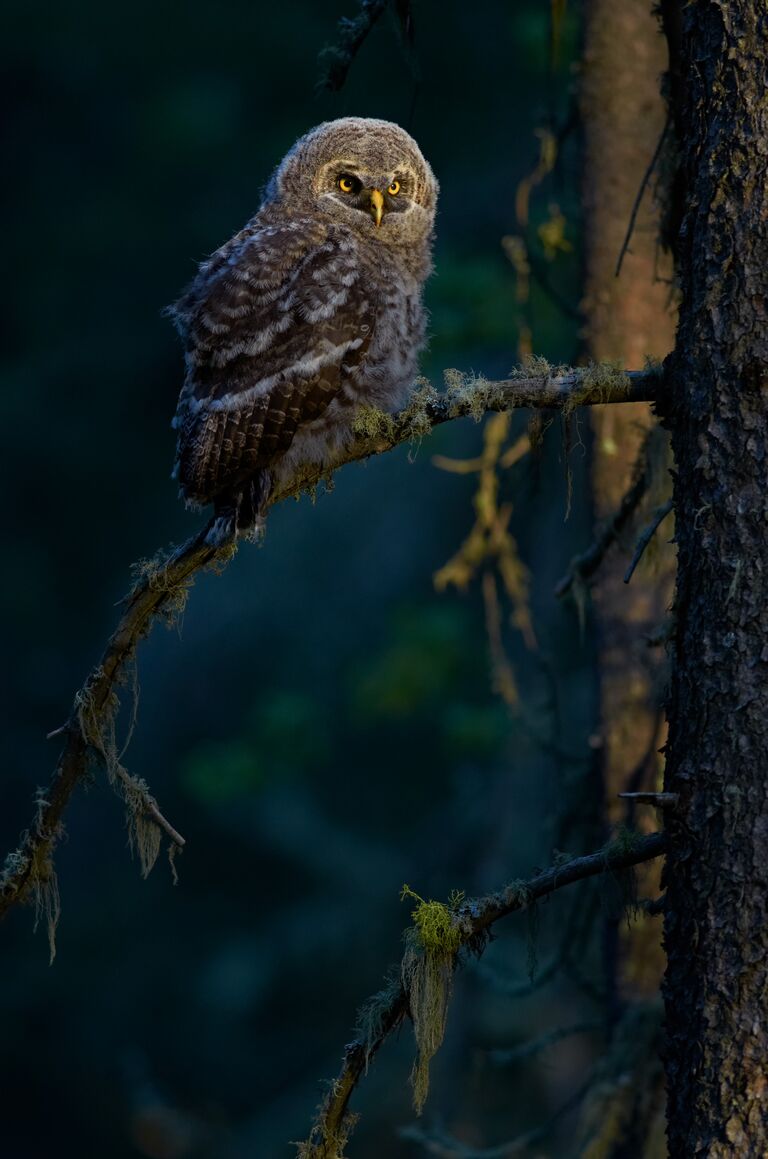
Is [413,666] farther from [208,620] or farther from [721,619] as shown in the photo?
[721,619]

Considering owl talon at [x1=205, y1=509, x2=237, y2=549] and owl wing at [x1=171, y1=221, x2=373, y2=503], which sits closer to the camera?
owl talon at [x1=205, y1=509, x2=237, y2=549]

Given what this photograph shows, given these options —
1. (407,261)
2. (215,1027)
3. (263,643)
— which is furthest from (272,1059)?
(407,261)

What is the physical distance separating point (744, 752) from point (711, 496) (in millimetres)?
372

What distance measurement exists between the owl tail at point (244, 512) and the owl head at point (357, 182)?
30.9 inches

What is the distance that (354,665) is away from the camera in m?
9.08

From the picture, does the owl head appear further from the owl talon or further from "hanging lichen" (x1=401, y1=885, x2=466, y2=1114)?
"hanging lichen" (x1=401, y1=885, x2=466, y2=1114)

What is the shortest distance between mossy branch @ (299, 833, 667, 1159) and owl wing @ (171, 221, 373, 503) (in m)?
1.07

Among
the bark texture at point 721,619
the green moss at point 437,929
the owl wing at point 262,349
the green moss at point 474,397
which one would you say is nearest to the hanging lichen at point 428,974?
the green moss at point 437,929

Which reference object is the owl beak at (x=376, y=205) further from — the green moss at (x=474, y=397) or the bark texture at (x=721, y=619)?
the bark texture at (x=721, y=619)

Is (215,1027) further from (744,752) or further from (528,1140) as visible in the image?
(744,752)

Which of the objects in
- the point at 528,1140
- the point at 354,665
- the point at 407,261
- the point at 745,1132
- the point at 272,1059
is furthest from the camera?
the point at 272,1059

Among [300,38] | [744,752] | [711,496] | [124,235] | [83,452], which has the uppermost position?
[300,38]

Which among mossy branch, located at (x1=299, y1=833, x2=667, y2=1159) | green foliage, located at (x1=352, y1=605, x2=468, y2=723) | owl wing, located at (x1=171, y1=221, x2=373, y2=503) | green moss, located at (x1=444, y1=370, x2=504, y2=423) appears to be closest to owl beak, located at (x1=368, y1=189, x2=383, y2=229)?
owl wing, located at (x1=171, y1=221, x2=373, y2=503)

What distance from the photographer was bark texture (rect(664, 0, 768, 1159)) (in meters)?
2.12
